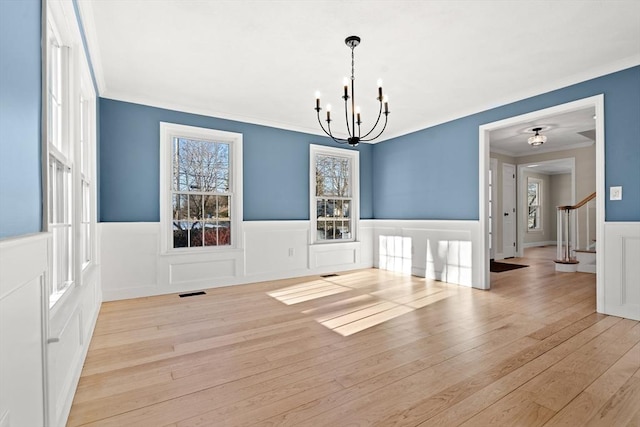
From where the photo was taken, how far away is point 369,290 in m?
4.23

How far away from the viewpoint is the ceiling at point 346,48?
2342 millimetres

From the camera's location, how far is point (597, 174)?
331cm

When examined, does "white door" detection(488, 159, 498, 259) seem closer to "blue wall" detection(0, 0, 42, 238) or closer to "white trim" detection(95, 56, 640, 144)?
"white trim" detection(95, 56, 640, 144)

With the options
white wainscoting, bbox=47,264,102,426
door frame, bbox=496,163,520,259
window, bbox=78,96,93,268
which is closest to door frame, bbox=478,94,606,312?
door frame, bbox=496,163,520,259

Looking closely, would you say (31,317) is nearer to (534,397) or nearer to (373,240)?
(534,397)

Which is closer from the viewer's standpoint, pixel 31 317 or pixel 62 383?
pixel 31 317

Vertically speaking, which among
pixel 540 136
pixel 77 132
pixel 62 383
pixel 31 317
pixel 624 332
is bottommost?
pixel 624 332

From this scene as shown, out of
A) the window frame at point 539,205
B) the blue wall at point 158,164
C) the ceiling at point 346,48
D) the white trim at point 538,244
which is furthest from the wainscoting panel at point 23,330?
the window frame at point 539,205

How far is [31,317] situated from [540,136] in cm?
669

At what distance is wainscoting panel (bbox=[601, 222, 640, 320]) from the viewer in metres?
3.05

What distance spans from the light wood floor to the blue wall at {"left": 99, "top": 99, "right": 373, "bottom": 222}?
129 cm

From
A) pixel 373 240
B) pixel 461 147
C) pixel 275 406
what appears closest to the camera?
pixel 275 406

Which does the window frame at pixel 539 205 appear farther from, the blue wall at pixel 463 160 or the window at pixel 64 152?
the window at pixel 64 152

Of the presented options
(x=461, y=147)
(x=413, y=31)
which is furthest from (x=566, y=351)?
(x=461, y=147)
